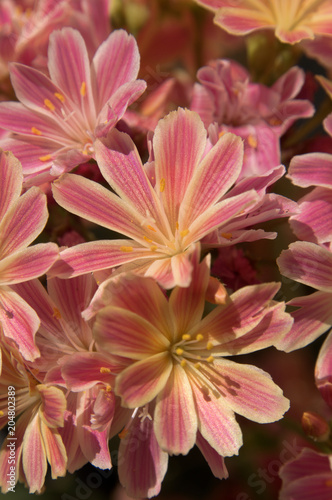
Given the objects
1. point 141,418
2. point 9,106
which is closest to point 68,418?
point 141,418

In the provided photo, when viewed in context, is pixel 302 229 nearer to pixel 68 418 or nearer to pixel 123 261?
pixel 123 261

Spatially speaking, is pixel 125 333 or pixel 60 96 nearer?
pixel 125 333

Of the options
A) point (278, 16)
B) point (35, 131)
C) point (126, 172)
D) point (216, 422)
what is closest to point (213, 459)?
point (216, 422)

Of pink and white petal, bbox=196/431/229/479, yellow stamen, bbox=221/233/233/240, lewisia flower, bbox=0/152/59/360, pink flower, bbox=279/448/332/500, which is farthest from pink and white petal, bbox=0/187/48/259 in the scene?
pink flower, bbox=279/448/332/500

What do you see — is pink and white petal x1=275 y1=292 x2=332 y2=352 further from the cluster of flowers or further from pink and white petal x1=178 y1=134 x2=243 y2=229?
pink and white petal x1=178 y1=134 x2=243 y2=229

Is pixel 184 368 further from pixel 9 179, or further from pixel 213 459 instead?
pixel 9 179

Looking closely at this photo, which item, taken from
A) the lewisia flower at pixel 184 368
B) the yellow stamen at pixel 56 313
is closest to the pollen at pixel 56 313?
the yellow stamen at pixel 56 313
